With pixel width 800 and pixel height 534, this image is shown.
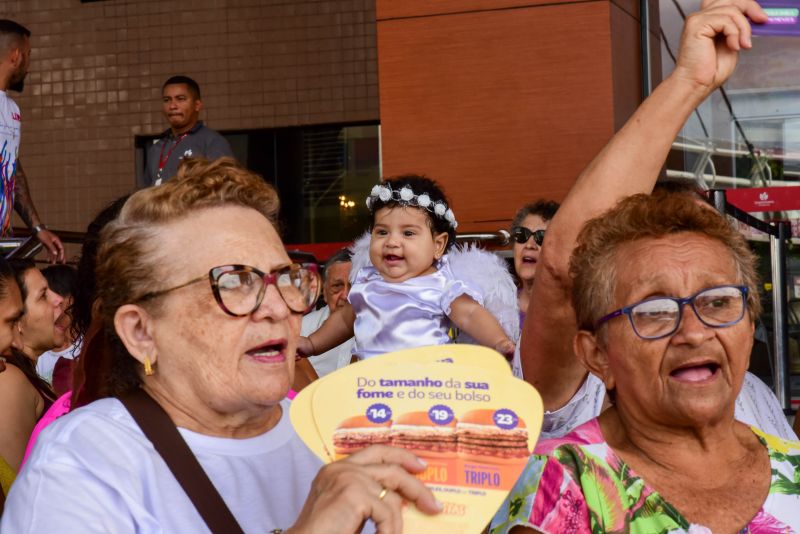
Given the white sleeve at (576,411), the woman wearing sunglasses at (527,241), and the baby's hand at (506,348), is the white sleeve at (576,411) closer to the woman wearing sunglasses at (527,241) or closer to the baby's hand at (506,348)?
the baby's hand at (506,348)

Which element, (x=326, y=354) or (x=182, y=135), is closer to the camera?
(x=326, y=354)

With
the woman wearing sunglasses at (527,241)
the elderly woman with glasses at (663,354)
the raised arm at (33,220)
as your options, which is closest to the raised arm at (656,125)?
the elderly woman with glasses at (663,354)

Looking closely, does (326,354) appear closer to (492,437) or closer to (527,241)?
(527,241)

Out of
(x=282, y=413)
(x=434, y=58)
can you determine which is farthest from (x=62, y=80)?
(x=282, y=413)

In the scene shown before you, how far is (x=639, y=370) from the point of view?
1.95 m

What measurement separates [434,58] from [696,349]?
4612mm

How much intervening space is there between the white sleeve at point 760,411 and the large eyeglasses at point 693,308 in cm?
103

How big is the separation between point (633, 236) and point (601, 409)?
922 millimetres

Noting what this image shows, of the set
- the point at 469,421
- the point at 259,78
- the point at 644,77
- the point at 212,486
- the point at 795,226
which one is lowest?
the point at 212,486

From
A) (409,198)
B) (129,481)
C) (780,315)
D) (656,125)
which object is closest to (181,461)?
(129,481)

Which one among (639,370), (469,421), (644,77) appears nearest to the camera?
(469,421)

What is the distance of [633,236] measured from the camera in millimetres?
2023

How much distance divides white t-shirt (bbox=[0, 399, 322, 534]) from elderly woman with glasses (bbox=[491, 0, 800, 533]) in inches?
16.9

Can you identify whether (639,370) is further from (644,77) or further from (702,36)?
(644,77)
